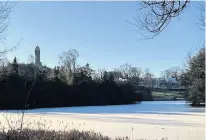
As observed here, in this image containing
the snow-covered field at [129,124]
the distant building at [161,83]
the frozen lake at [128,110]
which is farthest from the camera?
the distant building at [161,83]

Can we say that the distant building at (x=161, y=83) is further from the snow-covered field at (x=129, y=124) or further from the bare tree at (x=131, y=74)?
the snow-covered field at (x=129, y=124)

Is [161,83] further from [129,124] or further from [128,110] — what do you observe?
[129,124]

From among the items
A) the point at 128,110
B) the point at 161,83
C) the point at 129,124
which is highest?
the point at 161,83

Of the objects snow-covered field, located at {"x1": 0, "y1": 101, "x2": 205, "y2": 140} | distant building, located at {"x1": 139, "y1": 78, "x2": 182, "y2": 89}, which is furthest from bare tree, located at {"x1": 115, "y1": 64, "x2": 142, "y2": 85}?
snow-covered field, located at {"x1": 0, "y1": 101, "x2": 205, "y2": 140}

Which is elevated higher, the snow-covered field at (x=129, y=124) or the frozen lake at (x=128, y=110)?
the frozen lake at (x=128, y=110)

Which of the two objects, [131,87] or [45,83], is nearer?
[45,83]

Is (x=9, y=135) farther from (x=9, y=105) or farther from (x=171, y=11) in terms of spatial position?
(x=9, y=105)

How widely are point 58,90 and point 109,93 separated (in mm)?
9109

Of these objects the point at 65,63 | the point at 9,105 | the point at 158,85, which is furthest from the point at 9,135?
the point at 158,85

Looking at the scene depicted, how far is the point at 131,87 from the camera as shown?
59.1m

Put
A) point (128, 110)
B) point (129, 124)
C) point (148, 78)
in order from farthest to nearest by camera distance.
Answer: point (148, 78)
point (128, 110)
point (129, 124)

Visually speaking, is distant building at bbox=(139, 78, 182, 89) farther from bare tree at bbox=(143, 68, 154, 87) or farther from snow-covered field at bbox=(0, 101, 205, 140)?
snow-covered field at bbox=(0, 101, 205, 140)

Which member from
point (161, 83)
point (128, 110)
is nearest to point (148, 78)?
point (161, 83)

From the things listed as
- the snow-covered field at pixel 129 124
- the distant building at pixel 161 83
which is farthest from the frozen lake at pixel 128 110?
the distant building at pixel 161 83
